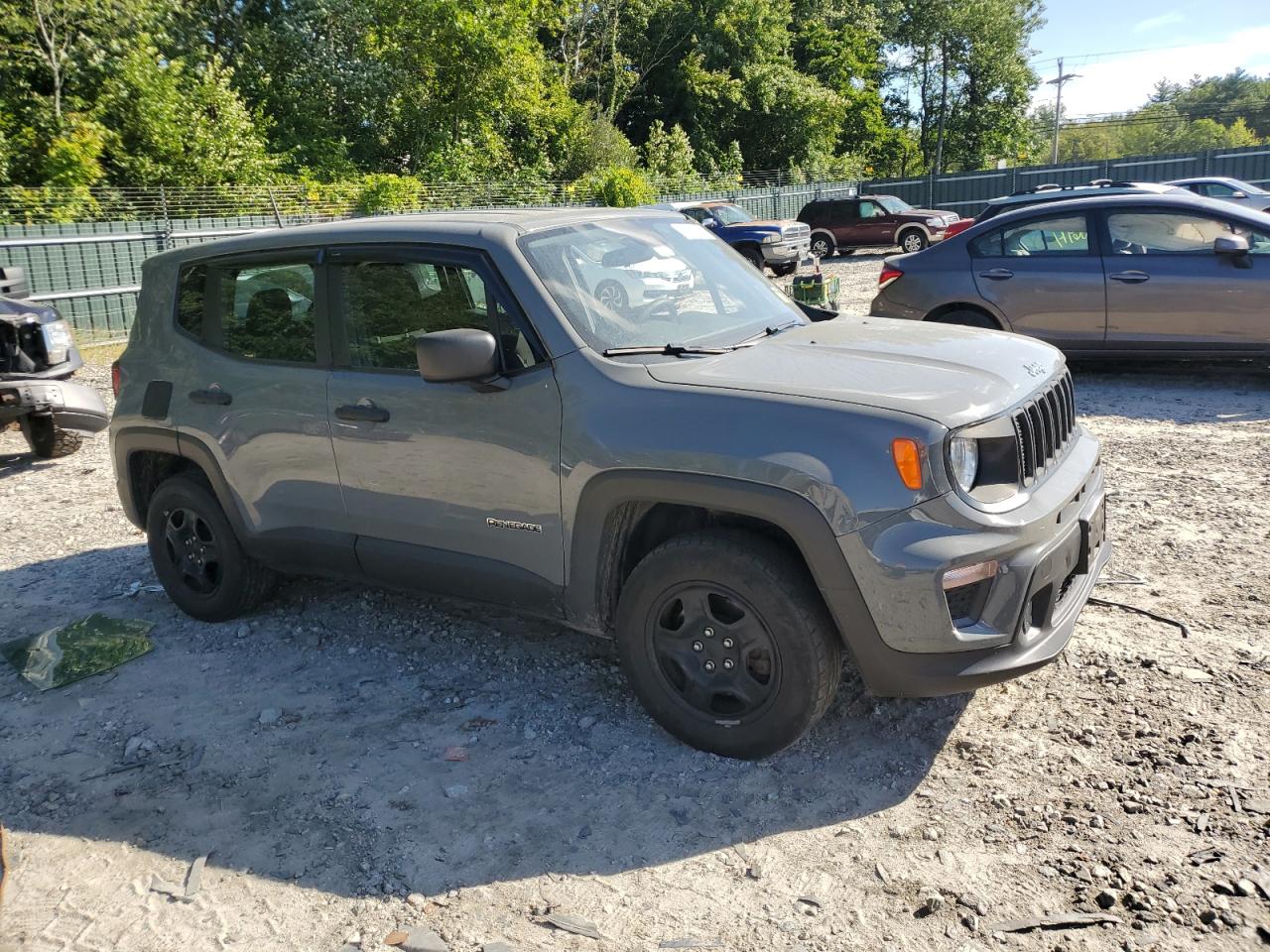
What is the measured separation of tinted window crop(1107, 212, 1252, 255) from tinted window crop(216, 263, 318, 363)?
7045mm

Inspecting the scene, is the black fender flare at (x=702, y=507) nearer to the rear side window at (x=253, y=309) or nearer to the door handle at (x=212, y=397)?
the rear side window at (x=253, y=309)

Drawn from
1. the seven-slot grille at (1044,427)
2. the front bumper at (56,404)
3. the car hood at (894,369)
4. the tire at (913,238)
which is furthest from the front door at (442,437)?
the tire at (913,238)

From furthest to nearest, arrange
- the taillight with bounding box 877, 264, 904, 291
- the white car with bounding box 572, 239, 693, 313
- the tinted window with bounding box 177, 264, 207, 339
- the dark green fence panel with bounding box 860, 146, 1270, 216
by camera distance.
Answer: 1. the dark green fence panel with bounding box 860, 146, 1270, 216
2. the taillight with bounding box 877, 264, 904, 291
3. the tinted window with bounding box 177, 264, 207, 339
4. the white car with bounding box 572, 239, 693, 313

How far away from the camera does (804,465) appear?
10.8 feet

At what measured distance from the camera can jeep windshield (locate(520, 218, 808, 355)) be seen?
3961 mm

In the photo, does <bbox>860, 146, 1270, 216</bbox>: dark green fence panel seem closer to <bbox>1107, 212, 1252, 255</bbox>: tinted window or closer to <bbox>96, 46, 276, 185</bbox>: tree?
<bbox>96, 46, 276, 185</bbox>: tree

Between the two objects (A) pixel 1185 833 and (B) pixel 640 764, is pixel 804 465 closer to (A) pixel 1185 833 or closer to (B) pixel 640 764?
(B) pixel 640 764

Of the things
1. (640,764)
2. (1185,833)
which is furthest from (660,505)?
(1185,833)

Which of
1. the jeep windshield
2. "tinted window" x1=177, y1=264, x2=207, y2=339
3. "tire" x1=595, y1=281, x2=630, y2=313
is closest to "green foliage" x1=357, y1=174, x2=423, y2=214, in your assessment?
"tinted window" x1=177, y1=264, x2=207, y2=339

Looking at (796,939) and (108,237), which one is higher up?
(108,237)

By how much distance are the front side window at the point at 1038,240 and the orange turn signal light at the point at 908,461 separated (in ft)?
22.6

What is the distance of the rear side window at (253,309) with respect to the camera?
457 centimetres

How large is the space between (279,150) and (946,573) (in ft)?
106

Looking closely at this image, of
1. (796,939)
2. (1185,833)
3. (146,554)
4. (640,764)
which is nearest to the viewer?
(796,939)
